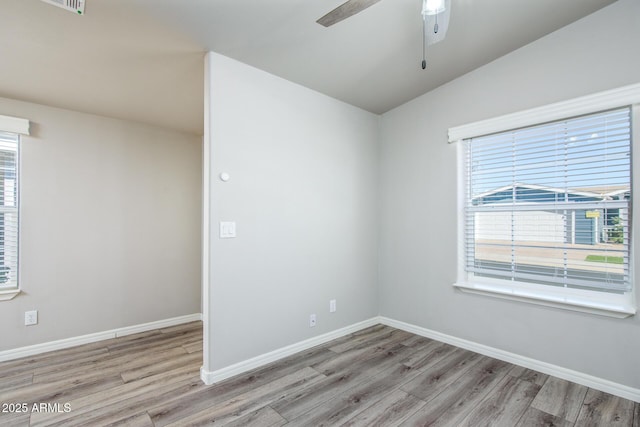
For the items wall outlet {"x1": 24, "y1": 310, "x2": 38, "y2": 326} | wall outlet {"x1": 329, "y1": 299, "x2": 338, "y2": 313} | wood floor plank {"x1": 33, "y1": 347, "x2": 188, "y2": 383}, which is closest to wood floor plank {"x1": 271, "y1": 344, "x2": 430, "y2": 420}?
wall outlet {"x1": 329, "y1": 299, "x2": 338, "y2": 313}

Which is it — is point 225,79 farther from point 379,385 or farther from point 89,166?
point 379,385

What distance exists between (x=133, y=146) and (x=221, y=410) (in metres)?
2.86

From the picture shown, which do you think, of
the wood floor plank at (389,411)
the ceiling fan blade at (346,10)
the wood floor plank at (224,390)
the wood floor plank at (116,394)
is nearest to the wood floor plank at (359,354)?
the wood floor plank at (224,390)

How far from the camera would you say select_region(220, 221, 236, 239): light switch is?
2.42 meters

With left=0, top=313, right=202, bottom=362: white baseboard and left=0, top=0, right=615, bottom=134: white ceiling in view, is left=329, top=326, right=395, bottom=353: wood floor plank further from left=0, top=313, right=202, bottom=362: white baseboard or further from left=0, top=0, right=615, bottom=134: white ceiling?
left=0, top=0, right=615, bottom=134: white ceiling

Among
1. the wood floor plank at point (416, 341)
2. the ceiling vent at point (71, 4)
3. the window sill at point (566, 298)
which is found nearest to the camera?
the ceiling vent at point (71, 4)

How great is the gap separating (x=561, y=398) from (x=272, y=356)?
2.15 meters

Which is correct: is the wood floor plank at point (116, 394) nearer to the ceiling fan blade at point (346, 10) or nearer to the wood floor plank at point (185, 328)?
the wood floor plank at point (185, 328)

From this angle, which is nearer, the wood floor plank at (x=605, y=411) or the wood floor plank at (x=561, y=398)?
the wood floor plank at (x=605, y=411)

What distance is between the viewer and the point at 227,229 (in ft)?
8.03

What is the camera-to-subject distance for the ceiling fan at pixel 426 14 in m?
1.54

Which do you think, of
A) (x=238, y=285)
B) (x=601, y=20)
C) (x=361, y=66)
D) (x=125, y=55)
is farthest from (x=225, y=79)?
(x=601, y=20)

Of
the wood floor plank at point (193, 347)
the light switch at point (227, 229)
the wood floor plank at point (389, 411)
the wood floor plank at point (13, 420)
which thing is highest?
the light switch at point (227, 229)

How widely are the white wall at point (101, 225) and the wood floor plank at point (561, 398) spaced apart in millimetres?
3555
